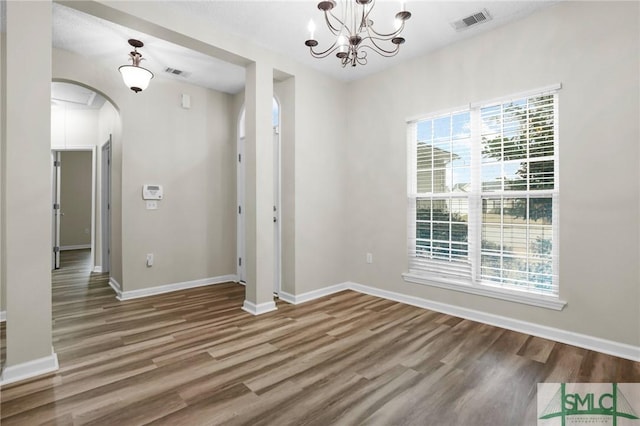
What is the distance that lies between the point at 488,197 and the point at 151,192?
13.2ft

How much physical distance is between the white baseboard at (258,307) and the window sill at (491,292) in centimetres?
160

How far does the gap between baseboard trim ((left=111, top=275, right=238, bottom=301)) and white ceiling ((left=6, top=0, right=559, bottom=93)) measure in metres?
2.79

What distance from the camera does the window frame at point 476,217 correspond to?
287 cm

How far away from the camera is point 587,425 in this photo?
1.77 meters

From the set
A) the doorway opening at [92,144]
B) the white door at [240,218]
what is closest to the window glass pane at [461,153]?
the white door at [240,218]

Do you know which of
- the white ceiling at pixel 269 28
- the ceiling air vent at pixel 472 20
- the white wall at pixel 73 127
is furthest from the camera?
the white wall at pixel 73 127

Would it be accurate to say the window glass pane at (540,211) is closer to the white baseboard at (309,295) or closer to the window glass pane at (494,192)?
the window glass pane at (494,192)

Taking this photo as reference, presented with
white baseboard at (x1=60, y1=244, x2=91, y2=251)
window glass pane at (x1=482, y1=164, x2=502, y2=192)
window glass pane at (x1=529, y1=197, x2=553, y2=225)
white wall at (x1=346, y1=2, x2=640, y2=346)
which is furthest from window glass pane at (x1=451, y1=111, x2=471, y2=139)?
white baseboard at (x1=60, y1=244, x2=91, y2=251)

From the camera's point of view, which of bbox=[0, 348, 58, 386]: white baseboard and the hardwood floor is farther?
bbox=[0, 348, 58, 386]: white baseboard

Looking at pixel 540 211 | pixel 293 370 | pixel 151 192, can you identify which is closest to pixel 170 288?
pixel 151 192

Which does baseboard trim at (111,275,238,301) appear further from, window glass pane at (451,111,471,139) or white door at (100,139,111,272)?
window glass pane at (451,111,471,139)

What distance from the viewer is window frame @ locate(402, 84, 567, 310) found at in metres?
2.87

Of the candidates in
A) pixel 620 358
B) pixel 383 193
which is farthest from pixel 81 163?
pixel 620 358

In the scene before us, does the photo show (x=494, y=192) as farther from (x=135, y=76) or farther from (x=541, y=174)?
(x=135, y=76)
